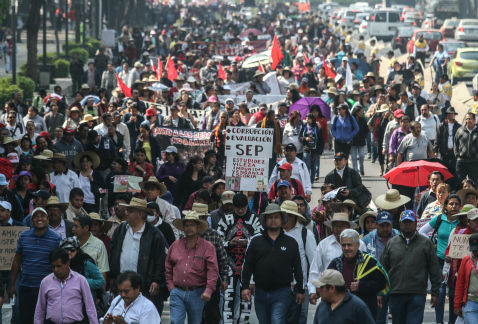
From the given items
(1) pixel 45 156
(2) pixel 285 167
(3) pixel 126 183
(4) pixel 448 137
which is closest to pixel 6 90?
(4) pixel 448 137

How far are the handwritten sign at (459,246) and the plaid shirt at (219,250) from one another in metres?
2.14

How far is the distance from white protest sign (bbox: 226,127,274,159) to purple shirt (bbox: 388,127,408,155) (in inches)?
172

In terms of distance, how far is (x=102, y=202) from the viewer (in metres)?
15.7

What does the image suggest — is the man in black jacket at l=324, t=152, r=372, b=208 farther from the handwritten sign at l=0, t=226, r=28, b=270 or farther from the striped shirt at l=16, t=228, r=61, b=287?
the striped shirt at l=16, t=228, r=61, b=287

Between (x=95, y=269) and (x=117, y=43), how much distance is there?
4189 centimetres

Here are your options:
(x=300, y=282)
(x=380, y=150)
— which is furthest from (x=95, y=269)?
(x=380, y=150)

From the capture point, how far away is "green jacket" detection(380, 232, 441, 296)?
10883 mm

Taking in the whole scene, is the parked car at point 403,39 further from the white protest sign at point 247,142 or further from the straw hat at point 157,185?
the straw hat at point 157,185

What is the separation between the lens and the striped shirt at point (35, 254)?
1071 centimetres

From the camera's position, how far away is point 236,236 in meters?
11.8

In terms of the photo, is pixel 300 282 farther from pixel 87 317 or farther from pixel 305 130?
pixel 305 130

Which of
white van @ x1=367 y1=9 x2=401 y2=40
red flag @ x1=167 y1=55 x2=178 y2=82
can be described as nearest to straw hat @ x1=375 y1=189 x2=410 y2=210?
red flag @ x1=167 y1=55 x2=178 y2=82

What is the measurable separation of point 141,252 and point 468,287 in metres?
2.92

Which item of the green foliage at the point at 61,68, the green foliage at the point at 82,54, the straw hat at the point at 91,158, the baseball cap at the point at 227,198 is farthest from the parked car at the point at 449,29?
the baseball cap at the point at 227,198
